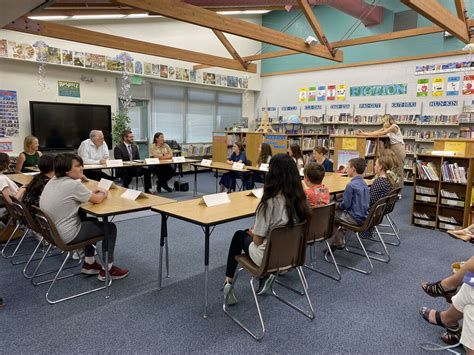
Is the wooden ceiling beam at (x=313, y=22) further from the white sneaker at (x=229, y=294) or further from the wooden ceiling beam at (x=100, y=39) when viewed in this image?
the white sneaker at (x=229, y=294)

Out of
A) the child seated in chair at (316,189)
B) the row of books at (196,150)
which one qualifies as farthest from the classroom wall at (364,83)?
the child seated in chair at (316,189)

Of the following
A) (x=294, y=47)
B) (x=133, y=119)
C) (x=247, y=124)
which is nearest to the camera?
(x=294, y=47)

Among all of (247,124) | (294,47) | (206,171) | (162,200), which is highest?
(294,47)

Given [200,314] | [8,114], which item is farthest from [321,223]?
[8,114]

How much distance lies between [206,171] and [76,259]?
6.91m

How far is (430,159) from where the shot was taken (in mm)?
4785

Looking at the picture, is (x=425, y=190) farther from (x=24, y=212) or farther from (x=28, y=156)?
(x=28, y=156)

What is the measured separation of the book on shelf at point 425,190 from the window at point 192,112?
6.40 m

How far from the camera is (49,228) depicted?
2.48 meters

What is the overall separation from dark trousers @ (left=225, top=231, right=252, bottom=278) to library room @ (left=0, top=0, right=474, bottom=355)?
2 cm

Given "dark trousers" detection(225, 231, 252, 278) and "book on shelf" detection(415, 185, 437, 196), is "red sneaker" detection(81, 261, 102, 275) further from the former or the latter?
"book on shelf" detection(415, 185, 437, 196)

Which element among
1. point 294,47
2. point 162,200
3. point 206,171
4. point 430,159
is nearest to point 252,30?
point 294,47

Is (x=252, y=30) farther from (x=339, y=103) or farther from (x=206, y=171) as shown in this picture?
(x=206, y=171)

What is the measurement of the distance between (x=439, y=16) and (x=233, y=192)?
3857mm
